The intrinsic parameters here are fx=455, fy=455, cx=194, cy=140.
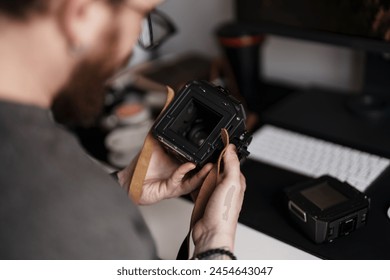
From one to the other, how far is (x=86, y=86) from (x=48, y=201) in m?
0.16

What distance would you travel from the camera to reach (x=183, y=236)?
0.79 meters

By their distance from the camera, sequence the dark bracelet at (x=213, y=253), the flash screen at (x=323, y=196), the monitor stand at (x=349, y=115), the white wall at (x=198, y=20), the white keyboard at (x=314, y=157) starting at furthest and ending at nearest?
the white wall at (x=198, y=20) → the monitor stand at (x=349, y=115) → the white keyboard at (x=314, y=157) → the flash screen at (x=323, y=196) → the dark bracelet at (x=213, y=253)

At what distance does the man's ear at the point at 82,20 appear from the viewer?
0.51 meters

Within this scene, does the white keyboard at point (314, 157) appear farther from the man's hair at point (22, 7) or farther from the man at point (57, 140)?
the man's hair at point (22, 7)

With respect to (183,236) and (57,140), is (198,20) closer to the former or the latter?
(183,236)

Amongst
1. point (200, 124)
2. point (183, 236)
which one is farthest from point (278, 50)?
point (183, 236)

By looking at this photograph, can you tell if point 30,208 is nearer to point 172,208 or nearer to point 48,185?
point 48,185

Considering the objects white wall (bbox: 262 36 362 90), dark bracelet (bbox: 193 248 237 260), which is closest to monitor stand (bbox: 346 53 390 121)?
white wall (bbox: 262 36 362 90)

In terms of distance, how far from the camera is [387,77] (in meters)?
1.03

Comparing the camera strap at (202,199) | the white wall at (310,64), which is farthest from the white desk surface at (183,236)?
the white wall at (310,64)

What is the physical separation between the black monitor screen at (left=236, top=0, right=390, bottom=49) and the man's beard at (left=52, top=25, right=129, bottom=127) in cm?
51

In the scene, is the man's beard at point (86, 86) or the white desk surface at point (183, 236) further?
the white desk surface at point (183, 236)
